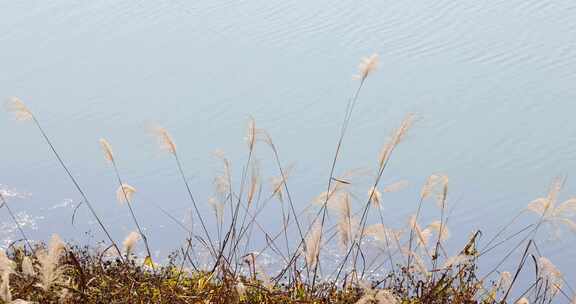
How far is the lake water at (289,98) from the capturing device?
24.5 feet

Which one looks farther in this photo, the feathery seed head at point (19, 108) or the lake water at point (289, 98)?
the lake water at point (289, 98)

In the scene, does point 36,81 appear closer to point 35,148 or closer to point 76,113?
point 76,113

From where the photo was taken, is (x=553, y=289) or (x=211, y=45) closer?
(x=553, y=289)

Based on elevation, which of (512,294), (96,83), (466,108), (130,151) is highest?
(96,83)

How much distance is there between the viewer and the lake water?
7.46 metres

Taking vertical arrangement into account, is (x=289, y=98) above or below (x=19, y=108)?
above

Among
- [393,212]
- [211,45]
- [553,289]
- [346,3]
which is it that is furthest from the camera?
[346,3]

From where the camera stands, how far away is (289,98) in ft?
30.4

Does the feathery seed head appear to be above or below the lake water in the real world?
below

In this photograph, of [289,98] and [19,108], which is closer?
[19,108]

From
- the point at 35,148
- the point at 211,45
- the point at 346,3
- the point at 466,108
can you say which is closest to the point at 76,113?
the point at 35,148

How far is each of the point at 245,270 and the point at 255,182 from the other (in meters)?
2.74

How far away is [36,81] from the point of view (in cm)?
1033

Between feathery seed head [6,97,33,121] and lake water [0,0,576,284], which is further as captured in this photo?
lake water [0,0,576,284]
